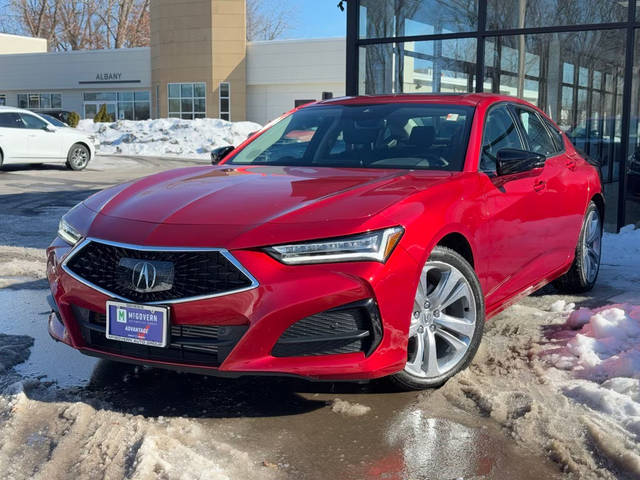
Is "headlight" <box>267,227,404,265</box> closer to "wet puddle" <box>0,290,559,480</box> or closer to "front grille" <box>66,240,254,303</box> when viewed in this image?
"front grille" <box>66,240,254,303</box>

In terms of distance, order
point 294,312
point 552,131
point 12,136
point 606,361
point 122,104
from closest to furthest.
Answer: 1. point 294,312
2. point 606,361
3. point 552,131
4. point 12,136
5. point 122,104

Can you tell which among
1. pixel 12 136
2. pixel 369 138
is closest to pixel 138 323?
pixel 369 138

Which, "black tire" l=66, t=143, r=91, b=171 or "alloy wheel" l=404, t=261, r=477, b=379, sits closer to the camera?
"alloy wheel" l=404, t=261, r=477, b=379

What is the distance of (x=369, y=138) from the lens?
4.72 m

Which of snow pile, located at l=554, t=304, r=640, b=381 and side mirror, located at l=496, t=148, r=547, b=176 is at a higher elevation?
side mirror, located at l=496, t=148, r=547, b=176

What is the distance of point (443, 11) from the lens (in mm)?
10742

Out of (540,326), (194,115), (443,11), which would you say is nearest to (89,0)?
(194,115)

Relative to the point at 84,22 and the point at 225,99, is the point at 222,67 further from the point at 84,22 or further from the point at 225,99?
the point at 84,22

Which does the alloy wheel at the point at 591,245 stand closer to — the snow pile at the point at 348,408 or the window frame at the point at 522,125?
the window frame at the point at 522,125

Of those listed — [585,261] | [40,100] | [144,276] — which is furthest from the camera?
[40,100]

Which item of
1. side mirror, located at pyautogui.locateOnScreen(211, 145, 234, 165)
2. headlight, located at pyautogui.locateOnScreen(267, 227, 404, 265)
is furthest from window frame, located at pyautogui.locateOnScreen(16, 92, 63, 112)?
headlight, located at pyautogui.locateOnScreen(267, 227, 404, 265)

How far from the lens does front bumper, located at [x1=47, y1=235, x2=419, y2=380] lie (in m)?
3.14

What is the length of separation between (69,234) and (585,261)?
400 cm

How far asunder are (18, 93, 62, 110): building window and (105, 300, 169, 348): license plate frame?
5569 cm
